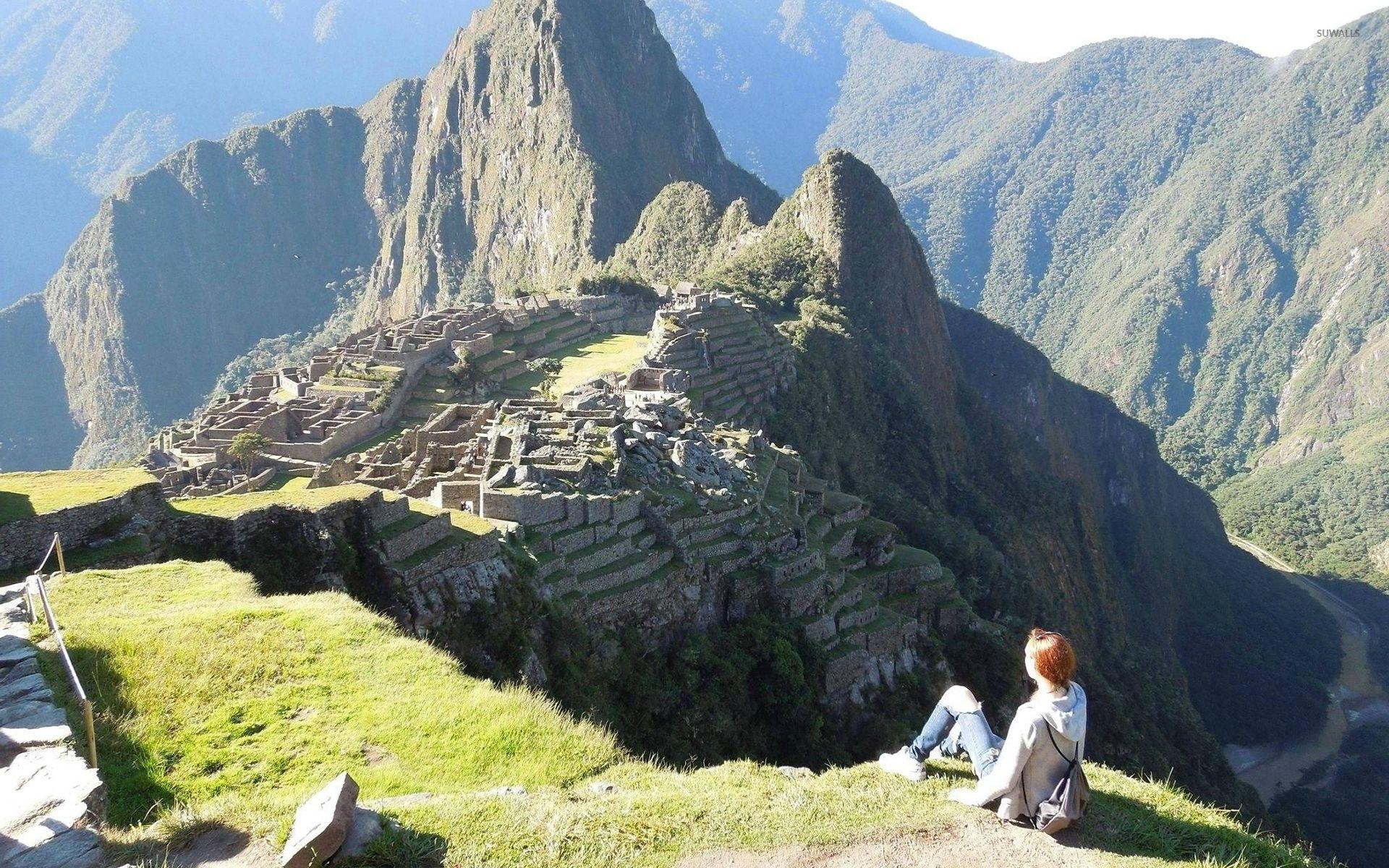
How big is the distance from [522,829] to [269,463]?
3453 cm

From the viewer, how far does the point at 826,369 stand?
62375 mm

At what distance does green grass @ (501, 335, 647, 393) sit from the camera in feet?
162

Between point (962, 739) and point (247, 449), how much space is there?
3606cm

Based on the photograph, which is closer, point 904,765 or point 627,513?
point 904,765

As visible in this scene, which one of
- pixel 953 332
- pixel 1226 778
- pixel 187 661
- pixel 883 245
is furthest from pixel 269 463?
pixel 953 332

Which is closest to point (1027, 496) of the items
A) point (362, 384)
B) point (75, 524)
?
point (362, 384)

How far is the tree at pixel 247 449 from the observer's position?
37.2 metres

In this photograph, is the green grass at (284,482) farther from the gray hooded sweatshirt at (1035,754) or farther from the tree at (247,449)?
the gray hooded sweatshirt at (1035,754)

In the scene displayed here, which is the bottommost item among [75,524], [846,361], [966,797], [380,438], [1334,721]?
[1334,721]

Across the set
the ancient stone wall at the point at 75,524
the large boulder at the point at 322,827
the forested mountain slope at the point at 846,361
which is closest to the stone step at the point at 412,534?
the ancient stone wall at the point at 75,524

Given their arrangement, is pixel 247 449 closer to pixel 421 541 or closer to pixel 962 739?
pixel 421 541

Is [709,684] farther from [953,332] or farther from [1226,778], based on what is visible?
[953,332]

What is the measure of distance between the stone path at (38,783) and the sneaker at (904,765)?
6.36 meters

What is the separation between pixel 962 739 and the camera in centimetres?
802
